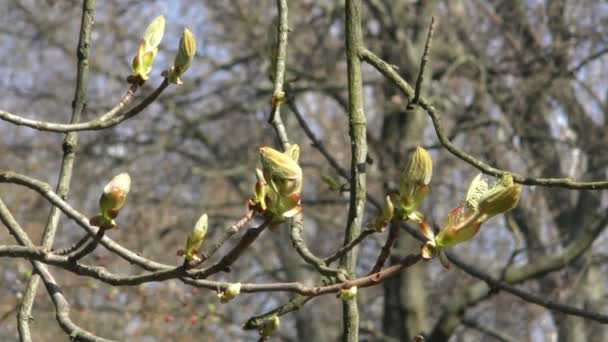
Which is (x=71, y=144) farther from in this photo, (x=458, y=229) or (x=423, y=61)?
(x=458, y=229)

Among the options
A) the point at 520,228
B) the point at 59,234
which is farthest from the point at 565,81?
the point at 59,234

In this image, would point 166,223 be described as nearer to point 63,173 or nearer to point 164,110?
point 164,110

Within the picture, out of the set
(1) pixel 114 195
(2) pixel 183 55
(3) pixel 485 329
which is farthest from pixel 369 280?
(3) pixel 485 329

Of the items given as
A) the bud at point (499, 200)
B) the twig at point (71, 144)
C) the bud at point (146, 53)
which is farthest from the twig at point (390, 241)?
the twig at point (71, 144)

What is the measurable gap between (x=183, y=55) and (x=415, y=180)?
51 cm

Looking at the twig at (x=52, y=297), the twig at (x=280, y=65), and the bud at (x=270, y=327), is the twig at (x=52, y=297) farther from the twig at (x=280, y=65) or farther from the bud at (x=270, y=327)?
the twig at (x=280, y=65)

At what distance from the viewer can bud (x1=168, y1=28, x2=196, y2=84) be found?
1.71 metres

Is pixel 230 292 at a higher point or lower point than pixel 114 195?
lower

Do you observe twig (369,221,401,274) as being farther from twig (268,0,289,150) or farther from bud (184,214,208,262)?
twig (268,0,289,150)

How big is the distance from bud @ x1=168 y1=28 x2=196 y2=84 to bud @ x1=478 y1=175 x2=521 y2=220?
1.93 feet

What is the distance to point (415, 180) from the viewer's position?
4.80ft

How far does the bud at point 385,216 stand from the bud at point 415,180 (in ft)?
0.10

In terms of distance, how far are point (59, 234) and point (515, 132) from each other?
593cm

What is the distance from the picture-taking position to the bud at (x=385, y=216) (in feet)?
4.94
